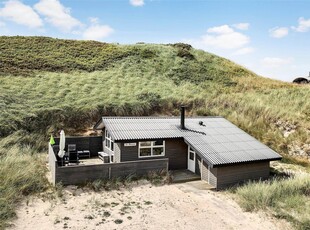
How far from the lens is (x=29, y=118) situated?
2375 centimetres

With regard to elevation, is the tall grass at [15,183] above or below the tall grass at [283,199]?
above

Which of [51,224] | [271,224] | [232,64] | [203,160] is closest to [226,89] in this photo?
[232,64]

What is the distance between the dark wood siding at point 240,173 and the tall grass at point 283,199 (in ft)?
3.67

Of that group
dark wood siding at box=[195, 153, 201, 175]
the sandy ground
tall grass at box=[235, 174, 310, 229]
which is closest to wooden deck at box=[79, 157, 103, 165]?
the sandy ground

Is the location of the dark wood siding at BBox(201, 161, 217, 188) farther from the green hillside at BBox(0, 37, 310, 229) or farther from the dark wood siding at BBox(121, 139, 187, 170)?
the green hillside at BBox(0, 37, 310, 229)

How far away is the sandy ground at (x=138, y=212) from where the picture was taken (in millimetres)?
11359

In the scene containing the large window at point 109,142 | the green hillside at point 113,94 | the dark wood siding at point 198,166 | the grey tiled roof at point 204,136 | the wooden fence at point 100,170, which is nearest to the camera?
the wooden fence at point 100,170

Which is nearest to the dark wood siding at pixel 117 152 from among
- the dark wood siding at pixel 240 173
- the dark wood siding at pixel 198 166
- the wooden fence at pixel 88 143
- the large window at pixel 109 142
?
the large window at pixel 109 142

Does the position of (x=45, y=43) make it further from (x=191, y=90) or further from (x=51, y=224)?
(x=51, y=224)

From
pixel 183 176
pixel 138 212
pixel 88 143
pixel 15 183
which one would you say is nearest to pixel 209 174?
pixel 183 176

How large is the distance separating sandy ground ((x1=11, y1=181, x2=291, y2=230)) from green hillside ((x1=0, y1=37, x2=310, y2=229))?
4.77 ft

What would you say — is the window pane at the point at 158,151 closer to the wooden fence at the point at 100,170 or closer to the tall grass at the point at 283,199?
the wooden fence at the point at 100,170

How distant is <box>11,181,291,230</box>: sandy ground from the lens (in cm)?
1136

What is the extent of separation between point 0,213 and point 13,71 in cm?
2777
